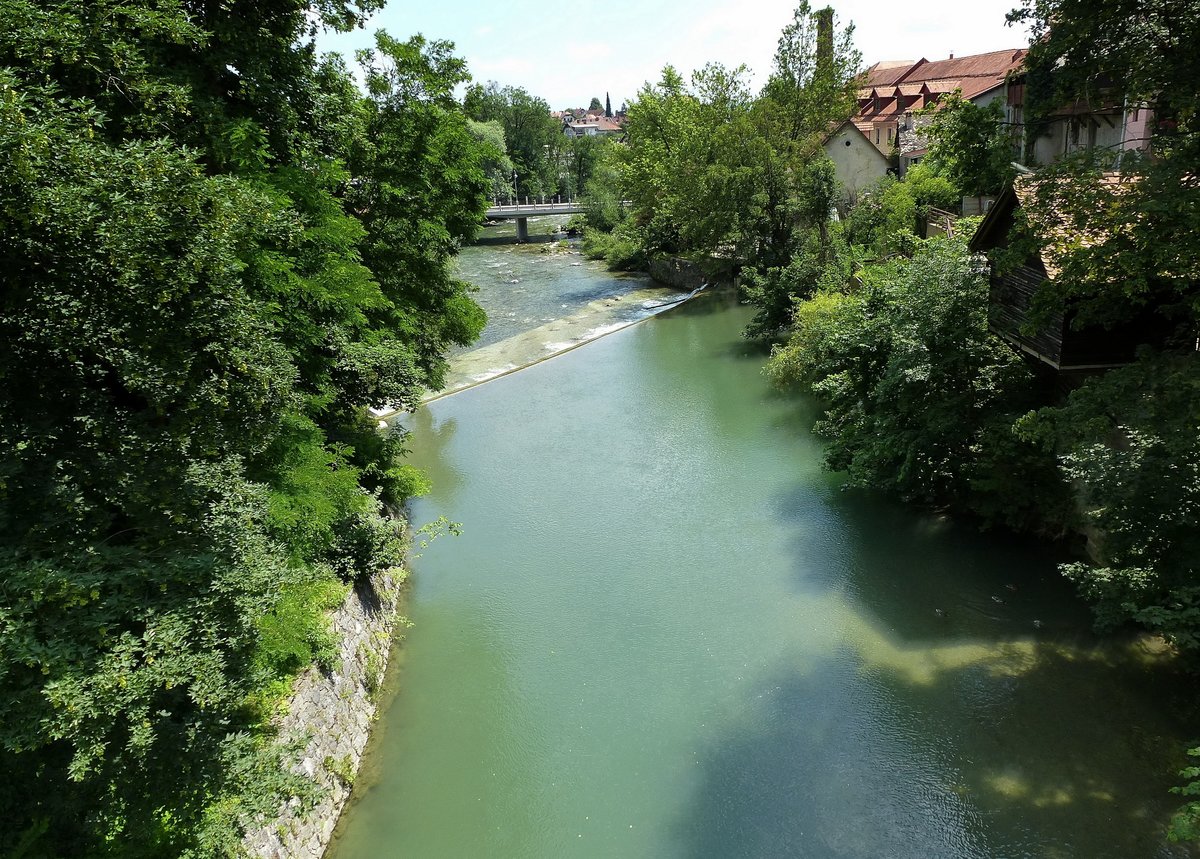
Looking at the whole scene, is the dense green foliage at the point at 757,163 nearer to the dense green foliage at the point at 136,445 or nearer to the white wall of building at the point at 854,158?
the white wall of building at the point at 854,158

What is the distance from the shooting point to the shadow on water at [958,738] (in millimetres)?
8742

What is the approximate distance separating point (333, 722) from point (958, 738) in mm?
8661

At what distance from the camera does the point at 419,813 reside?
9.59 metres

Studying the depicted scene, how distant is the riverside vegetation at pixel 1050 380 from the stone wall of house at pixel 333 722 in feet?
29.5

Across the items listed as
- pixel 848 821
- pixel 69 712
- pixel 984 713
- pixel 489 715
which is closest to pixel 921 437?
pixel 984 713

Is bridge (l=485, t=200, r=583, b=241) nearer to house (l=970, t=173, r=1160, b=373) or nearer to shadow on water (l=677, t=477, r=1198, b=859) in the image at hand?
house (l=970, t=173, r=1160, b=373)

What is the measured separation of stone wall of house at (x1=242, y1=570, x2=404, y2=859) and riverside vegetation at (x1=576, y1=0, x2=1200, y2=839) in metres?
8.99

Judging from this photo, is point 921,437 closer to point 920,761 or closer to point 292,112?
point 920,761

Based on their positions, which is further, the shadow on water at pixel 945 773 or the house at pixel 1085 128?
the house at pixel 1085 128

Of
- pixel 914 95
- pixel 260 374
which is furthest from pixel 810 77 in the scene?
pixel 260 374

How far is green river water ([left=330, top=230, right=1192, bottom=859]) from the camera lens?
9086 mm

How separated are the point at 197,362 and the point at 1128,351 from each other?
502 inches

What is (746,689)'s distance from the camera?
11.4m

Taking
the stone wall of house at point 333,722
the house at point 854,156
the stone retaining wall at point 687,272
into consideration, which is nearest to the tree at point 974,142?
the stone wall of house at point 333,722
